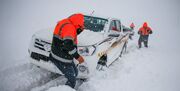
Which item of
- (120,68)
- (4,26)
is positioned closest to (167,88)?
(120,68)

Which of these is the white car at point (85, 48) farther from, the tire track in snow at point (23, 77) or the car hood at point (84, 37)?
the tire track in snow at point (23, 77)

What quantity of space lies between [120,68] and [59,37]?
12.4 feet

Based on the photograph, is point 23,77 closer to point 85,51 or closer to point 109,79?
point 85,51

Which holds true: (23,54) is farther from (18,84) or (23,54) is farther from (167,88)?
(167,88)

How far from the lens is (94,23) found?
6.57 m

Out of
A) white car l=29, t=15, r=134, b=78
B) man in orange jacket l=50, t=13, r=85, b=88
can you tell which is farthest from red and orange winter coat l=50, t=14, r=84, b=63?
white car l=29, t=15, r=134, b=78

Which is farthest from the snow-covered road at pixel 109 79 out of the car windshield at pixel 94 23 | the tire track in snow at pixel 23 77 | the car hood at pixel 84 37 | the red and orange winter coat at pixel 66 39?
the car windshield at pixel 94 23

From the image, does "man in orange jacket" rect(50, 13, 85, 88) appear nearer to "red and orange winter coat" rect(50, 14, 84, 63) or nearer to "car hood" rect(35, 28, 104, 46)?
"red and orange winter coat" rect(50, 14, 84, 63)

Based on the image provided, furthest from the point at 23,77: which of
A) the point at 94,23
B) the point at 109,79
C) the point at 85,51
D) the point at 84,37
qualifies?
the point at 94,23

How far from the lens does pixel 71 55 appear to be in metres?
3.78

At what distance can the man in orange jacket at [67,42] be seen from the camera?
3.54m

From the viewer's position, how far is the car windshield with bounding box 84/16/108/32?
6291 millimetres

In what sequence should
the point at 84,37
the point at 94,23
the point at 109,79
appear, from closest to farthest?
the point at 84,37
the point at 109,79
the point at 94,23

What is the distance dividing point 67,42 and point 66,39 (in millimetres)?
61
